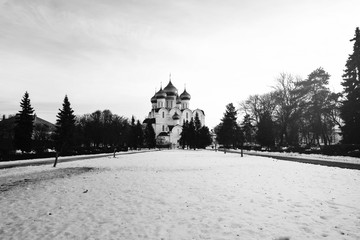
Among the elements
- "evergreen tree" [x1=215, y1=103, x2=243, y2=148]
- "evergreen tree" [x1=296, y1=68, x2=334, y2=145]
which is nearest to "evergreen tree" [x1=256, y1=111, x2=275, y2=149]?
"evergreen tree" [x1=215, y1=103, x2=243, y2=148]

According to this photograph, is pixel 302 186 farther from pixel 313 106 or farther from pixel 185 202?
pixel 313 106

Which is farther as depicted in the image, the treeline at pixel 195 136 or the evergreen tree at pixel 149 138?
the evergreen tree at pixel 149 138

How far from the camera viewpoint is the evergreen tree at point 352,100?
27281mm

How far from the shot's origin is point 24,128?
136 feet

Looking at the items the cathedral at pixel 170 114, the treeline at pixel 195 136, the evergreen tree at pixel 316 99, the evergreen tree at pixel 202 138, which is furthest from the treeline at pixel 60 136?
the evergreen tree at pixel 316 99

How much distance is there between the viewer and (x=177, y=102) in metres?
102

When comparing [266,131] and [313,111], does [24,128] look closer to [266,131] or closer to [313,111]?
[266,131]

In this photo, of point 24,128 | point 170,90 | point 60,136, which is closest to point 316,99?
point 60,136

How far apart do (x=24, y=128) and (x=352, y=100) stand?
4766 centimetres

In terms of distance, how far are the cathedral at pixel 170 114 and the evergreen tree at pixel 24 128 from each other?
4906cm

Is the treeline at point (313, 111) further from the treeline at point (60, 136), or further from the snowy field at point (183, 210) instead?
the treeline at point (60, 136)

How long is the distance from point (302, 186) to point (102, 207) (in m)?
7.47

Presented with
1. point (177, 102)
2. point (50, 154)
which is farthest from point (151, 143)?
point (50, 154)

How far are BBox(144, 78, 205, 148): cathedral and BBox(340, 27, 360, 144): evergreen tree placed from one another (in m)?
63.2
